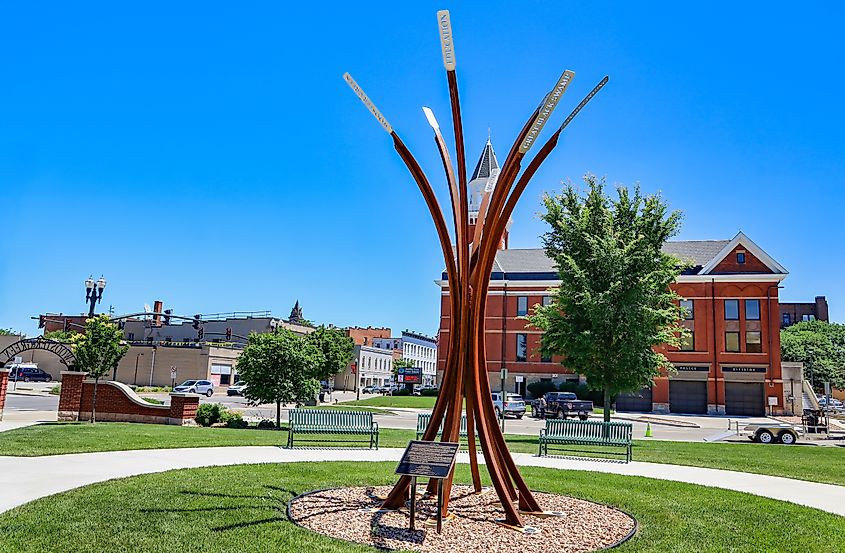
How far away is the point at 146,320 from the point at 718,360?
5958 centimetres

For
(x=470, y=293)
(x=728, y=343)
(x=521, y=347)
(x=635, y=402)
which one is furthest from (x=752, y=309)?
(x=470, y=293)

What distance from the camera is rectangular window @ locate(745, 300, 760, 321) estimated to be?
48.8 metres

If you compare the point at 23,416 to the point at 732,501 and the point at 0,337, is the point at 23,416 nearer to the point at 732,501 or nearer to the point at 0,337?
the point at 732,501

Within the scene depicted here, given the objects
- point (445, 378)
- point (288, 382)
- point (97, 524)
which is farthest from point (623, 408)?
point (97, 524)

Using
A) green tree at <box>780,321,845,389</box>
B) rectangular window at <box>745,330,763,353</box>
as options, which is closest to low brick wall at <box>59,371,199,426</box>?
rectangular window at <box>745,330,763,353</box>

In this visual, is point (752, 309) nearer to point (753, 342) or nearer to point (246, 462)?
point (753, 342)

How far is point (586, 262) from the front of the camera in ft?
76.4

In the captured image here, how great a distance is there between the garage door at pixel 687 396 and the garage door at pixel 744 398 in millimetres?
1631

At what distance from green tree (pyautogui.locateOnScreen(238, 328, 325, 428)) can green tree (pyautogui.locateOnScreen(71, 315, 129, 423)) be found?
381 centimetres

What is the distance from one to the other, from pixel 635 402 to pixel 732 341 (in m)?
8.40

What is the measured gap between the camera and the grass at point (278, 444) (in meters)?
14.1

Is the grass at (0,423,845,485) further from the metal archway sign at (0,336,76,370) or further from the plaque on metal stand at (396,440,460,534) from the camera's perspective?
the plaque on metal stand at (396,440,460,534)

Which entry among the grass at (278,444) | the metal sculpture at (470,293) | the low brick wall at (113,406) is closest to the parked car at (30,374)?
the low brick wall at (113,406)

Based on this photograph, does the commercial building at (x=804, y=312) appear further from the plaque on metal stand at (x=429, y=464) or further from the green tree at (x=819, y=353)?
the plaque on metal stand at (x=429, y=464)
